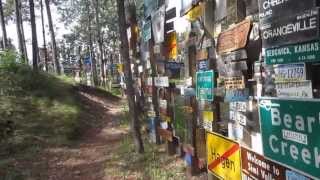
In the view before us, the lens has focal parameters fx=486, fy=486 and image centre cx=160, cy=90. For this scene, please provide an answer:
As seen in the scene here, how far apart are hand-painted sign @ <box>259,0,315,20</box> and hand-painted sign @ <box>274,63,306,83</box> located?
18.8 inches

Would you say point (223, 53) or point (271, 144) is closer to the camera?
point (271, 144)

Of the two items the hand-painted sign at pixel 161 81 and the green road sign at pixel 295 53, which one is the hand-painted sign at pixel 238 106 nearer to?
the green road sign at pixel 295 53

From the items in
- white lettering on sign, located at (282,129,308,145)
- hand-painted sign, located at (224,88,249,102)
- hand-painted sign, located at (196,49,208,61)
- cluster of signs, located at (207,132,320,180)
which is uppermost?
hand-painted sign, located at (196,49,208,61)

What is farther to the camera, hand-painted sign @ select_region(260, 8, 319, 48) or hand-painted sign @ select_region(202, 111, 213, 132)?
hand-painted sign @ select_region(202, 111, 213, 132)

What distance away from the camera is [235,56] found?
19.7ft

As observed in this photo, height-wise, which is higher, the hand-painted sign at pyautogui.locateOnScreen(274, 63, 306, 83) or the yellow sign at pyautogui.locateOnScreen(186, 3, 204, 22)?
the yellow sign at pyautogui.locateOnScreen(186, 3, 204, 22)

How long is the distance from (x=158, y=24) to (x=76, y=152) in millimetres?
4240

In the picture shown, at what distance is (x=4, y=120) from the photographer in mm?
14266

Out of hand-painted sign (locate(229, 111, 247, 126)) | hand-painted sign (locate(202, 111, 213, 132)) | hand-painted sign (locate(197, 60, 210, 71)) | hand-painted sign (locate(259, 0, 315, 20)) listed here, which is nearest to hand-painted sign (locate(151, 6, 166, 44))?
hand-painted sign (locate(197, 60, 210, 71))

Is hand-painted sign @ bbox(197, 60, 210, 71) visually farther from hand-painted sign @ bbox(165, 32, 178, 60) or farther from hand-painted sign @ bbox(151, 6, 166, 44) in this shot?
hand-painted sign @ bbox(151, 6, 166, 44)

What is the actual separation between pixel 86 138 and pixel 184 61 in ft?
23.5

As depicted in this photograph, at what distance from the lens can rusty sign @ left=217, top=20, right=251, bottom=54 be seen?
18.1 feet

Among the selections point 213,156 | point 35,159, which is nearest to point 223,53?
point 213,156

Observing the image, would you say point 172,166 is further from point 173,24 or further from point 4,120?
point 4,120
